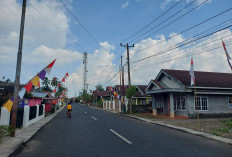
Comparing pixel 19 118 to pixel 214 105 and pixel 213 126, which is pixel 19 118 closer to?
pixel 213 126

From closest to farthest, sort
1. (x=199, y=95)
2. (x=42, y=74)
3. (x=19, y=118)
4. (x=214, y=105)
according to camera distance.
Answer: (x=42, y=74)
(x=19, y=118)
(x=199, y=95)
(x=214, y=105)

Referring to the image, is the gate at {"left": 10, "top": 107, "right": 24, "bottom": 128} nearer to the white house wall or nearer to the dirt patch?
the dirt patch

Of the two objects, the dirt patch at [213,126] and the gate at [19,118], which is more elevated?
the gate at [19,118]

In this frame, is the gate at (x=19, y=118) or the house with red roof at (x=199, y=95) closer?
the gate at (x=19, y=118)

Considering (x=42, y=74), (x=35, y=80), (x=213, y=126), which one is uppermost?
(x=42, y=74)

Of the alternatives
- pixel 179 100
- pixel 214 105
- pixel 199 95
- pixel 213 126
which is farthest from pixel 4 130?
pixel 214 105

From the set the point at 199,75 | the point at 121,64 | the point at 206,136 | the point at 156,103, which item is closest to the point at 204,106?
the point at 199,75

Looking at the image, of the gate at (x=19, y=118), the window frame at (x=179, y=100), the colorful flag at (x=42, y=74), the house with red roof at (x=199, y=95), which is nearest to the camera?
the colorful flag at (x=42, y=74)

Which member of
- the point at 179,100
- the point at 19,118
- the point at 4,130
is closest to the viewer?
the point at 4,130

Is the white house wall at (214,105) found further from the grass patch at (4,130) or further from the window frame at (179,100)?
the grass patch at (4,130)

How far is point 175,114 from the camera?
20969 mm

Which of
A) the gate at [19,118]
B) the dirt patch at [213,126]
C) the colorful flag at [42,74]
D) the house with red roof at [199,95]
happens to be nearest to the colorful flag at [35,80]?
the colorful flag at [42,74]

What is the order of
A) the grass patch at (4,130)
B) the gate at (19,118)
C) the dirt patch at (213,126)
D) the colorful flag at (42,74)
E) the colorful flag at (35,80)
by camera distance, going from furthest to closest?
the gate at (19,118), the colorful flag at (42,74), the dirt patch at (213,126), the colorful flag at (35,80), the grass patch at (4,130)

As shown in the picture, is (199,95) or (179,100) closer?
(199,95)
